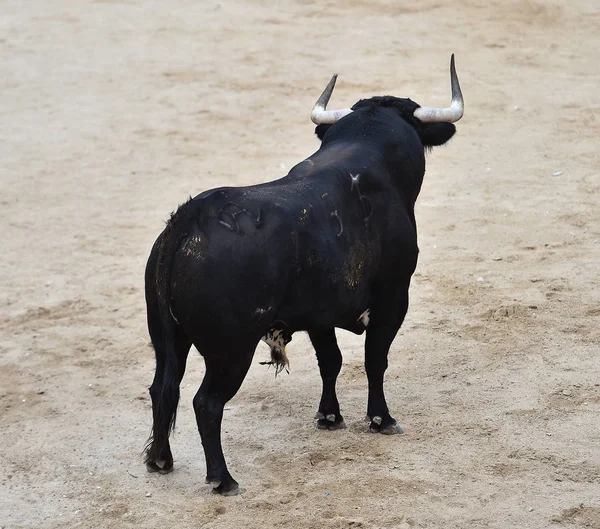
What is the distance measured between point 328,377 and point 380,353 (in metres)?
0.36

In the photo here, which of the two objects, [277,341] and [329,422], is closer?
[277,341]

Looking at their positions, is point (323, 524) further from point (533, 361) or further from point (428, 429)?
point (533, 361)

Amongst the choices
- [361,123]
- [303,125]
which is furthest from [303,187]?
[303,125]

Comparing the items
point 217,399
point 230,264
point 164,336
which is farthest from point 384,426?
point 230,264

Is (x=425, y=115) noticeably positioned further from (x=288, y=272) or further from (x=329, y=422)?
(x=329, y=422)

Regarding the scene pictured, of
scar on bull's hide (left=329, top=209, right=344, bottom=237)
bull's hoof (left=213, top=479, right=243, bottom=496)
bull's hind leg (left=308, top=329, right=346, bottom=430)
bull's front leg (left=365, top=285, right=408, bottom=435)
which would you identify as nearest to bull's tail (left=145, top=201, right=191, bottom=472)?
bull's hoof (left=213, top=479, right=243, bottom=496)

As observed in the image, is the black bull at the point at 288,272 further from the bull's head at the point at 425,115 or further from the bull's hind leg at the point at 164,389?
the bull's head at the point at 425,115

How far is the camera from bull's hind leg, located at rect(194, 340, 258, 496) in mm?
5547

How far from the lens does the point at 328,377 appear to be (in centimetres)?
663

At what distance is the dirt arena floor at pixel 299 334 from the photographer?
586cm

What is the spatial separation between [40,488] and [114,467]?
0.44 meters

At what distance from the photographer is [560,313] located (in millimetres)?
7910

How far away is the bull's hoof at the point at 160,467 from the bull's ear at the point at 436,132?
2.71 m

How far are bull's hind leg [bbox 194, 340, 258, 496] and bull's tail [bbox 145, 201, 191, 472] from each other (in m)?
0.17
